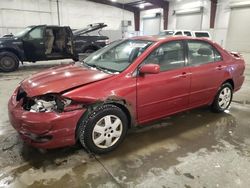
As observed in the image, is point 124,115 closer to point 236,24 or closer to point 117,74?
point 117,74

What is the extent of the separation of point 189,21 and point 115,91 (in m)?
13.5

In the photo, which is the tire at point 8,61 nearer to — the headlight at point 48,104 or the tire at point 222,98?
the headlight at point 48,104

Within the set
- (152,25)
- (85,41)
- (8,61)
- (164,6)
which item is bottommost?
(8,61)

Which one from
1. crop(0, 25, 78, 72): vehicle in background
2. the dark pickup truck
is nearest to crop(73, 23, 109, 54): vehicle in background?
the dark pickup truck

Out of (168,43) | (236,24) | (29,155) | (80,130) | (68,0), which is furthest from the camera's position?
(68,0)

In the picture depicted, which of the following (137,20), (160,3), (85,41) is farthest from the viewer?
(137,20)

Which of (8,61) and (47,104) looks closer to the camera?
(47,104)

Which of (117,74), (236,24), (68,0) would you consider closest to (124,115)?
(117,74)

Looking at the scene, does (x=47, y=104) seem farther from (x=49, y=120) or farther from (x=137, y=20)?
(x=137, y=20)

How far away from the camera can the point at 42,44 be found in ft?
25.6

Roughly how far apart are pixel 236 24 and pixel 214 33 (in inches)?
61.7

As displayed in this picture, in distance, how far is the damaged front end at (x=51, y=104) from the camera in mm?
2133

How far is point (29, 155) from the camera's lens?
244 cm

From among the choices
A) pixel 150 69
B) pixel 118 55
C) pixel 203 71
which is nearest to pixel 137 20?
pixel 203 71
